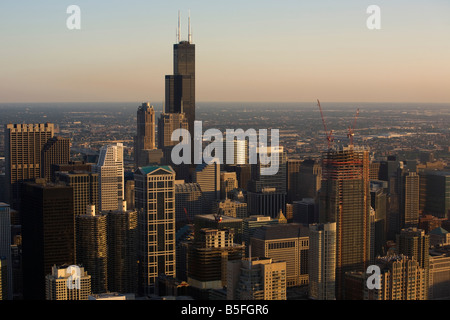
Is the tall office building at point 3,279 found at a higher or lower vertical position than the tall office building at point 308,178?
lower

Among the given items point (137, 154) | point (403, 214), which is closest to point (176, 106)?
point (137, 154)

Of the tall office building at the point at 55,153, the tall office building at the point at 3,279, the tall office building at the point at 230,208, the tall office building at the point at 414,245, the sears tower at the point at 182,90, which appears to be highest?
the sears tower at the point at 182,90

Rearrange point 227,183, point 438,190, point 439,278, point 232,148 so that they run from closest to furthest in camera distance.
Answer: point 439,278, point 438,190, point 227,183, point 232,148

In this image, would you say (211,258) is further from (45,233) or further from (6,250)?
(6,250)

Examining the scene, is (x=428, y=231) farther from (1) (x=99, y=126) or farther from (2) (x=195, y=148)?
(2) (x=195, y=148)

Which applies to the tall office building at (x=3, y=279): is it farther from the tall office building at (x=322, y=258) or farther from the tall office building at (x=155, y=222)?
the tall office building at (x=322, y=258)

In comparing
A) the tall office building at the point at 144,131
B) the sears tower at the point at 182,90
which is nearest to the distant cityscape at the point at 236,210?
the tall office building at the point at 144,131

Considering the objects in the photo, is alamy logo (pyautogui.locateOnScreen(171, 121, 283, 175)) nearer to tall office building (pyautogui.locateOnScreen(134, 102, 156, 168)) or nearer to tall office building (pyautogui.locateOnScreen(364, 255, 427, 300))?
tall office building (pyautogui.locateOnScreen(134, 102, 156, 168))

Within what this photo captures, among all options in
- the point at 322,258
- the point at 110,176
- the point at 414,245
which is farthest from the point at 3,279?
the point at 414,245
